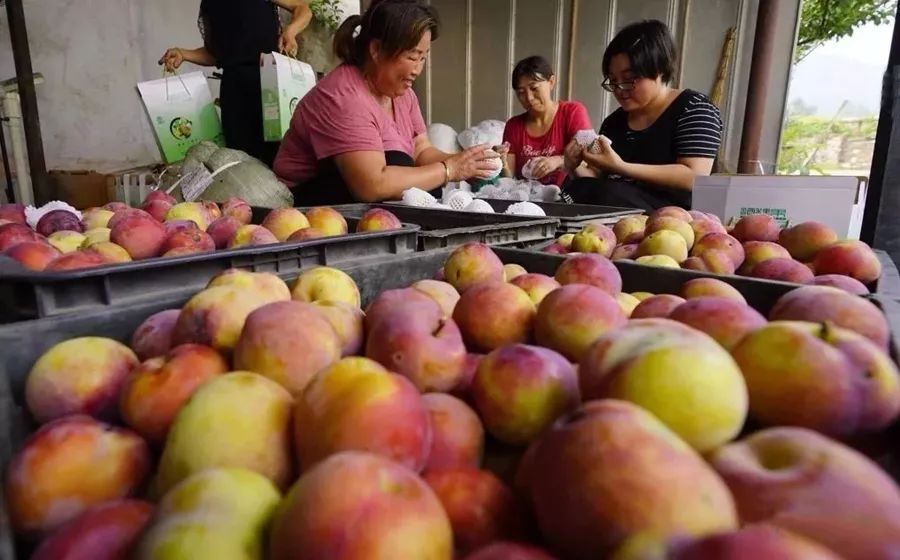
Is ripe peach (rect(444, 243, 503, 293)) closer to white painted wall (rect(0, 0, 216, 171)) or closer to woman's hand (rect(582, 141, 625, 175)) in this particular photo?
woman's hand (rect(582, 141, 625, 175))

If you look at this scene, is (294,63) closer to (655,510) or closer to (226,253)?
(226,253)

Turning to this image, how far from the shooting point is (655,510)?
0.38 metres

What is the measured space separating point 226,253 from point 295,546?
891 mm

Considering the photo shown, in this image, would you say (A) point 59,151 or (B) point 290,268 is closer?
(B) point 290,268

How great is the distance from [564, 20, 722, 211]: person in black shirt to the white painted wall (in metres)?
4.65

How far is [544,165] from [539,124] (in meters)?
0.65

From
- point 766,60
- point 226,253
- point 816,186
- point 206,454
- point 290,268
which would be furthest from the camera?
point 766,60

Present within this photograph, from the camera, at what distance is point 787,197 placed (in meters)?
2.22

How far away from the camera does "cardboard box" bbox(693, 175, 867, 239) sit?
2.16 meters

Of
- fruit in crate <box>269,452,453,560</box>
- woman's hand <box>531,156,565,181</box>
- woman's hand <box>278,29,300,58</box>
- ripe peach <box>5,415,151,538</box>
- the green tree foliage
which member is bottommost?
ripe peach <box>5,415,151,538</box>

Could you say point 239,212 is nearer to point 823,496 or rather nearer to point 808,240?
point 808,240

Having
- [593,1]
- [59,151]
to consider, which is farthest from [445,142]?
[59,151]

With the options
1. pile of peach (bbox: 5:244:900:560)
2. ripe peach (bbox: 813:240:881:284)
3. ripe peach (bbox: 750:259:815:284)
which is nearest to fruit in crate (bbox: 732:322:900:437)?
pile of peach (bbox: 5:244:900:560)

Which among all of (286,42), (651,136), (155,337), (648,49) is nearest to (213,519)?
(155,337)
